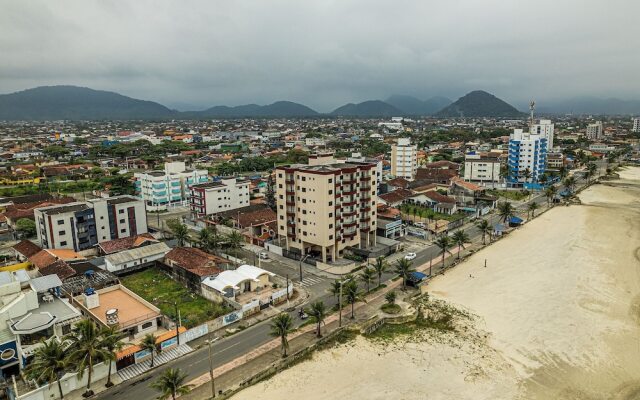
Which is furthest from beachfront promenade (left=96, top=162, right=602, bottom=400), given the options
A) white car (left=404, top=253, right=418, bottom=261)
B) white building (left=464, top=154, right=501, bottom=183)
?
white building (left=464, top=154, right=501, bottom=183)

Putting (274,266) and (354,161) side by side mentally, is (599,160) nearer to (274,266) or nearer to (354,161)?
(354,161)

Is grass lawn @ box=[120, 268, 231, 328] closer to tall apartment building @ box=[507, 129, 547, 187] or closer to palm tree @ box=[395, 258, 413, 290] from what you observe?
palm tree @ box=[395, 258, 413, 290]

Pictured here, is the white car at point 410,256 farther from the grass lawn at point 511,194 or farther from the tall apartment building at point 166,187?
the tall apartment building at point 166,187

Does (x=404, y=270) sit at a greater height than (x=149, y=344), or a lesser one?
greater

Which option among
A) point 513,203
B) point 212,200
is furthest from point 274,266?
point 513,203

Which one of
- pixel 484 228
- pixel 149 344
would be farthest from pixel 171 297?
pixel 484 228

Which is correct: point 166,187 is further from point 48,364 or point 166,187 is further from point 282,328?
point 48,364

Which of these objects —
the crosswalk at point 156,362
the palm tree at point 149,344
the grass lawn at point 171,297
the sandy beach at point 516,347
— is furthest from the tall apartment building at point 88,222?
the sandy beach at point 516,347
